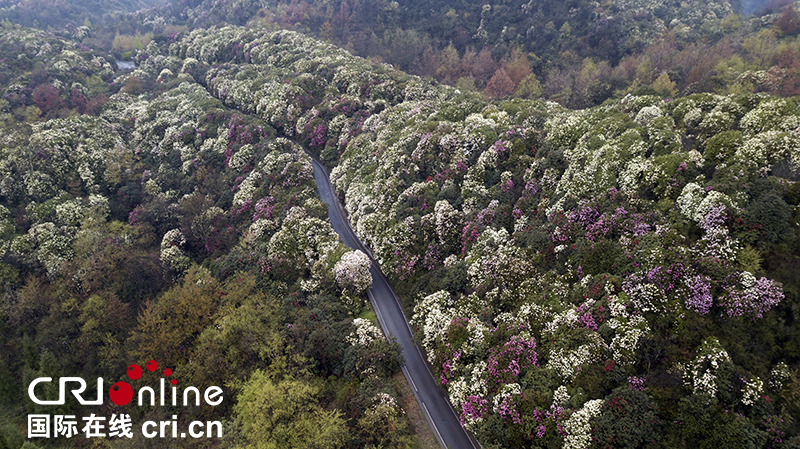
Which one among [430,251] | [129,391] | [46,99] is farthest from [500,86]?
[46,99]

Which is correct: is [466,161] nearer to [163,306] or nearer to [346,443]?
[346,443]

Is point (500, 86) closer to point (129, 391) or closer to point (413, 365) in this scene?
point (413, 365)

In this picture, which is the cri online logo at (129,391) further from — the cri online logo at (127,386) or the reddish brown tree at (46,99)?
the reddish brown tree at (46,99)

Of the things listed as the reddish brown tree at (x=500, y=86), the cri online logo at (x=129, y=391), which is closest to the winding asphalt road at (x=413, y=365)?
the cri online logo at (x=129, y=391)

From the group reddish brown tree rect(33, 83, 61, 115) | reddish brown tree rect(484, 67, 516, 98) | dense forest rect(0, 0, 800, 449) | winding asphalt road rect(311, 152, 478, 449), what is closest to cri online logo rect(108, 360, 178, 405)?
dense forest rect(0, 0, 800, 449)

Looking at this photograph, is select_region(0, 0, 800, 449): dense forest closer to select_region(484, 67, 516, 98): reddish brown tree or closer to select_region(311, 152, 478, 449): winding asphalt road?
select_region(311, 152, 478, 449): winding asphalt road

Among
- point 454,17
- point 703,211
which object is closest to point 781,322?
point 703,211
